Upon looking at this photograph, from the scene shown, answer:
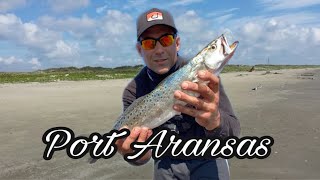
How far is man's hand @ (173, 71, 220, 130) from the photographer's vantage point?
391 cm

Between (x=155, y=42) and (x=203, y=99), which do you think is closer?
(x=203, y=99)

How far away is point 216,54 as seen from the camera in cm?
410

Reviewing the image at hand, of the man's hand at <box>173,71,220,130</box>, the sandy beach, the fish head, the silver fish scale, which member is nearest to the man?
the silver fish scale

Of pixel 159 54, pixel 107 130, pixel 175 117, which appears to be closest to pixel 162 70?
pixel 159 54

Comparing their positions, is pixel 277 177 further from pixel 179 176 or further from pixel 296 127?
pixel 296 127

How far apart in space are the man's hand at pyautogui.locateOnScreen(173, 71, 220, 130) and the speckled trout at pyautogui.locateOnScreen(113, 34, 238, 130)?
8 cm

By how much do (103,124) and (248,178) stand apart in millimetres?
6813

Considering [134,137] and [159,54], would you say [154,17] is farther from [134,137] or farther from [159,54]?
[134,137]

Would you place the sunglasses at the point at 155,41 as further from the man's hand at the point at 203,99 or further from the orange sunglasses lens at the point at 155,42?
the man's hand at the point at 203,99

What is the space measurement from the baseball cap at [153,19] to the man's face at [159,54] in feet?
0.17

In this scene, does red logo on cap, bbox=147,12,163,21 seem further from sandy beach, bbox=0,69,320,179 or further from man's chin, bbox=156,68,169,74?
sandy beach, bbox=0,69,320,179

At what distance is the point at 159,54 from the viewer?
202 inches

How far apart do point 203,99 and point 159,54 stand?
4.15ft

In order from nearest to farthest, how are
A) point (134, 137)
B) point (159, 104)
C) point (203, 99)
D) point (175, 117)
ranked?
point (203, 99) < point (159, 104) < point (134, 137) < point (175, 117)
